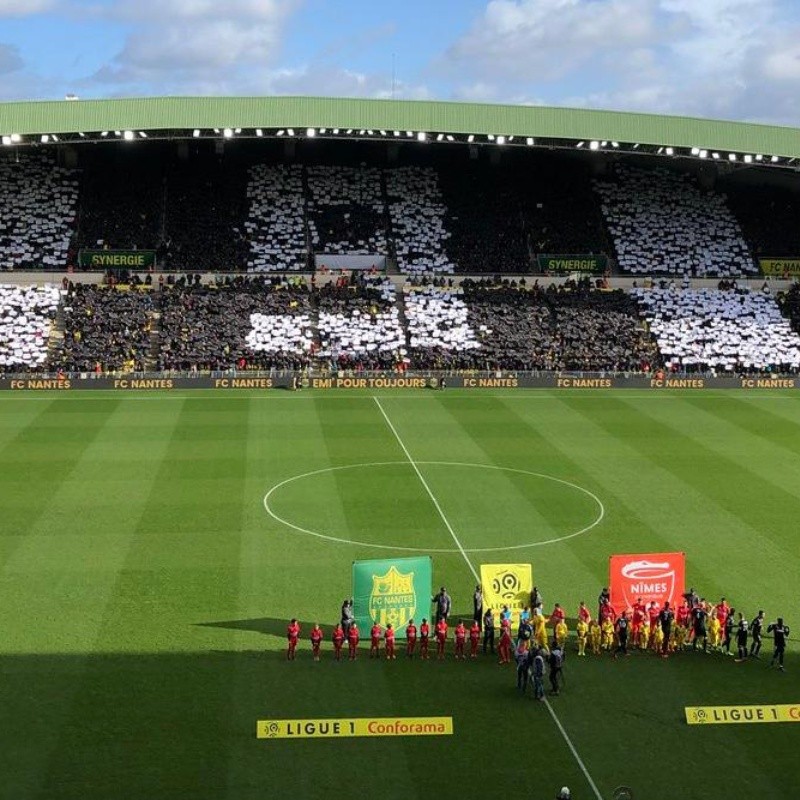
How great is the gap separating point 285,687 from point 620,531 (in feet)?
45.4

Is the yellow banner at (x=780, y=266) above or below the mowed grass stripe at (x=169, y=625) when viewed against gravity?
above

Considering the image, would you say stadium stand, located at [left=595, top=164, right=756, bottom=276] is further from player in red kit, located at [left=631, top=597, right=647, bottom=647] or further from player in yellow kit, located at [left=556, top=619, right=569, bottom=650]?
player in yellow kit, located at [left=556, top=619, right=569, bottom=650]

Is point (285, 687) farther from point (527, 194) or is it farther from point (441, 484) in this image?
point (527, 194)

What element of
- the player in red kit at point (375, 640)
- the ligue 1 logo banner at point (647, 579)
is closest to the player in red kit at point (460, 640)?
the player in red kit at point (375, 640)

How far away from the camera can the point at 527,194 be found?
259 feet

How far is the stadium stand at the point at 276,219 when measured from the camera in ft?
237

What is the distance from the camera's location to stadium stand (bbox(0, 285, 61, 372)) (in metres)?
60.0

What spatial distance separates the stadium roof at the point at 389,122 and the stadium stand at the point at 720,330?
9238 millimetres

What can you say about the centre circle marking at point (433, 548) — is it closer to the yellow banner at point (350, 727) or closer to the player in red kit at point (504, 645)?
the player in red kit at point (504, 645)

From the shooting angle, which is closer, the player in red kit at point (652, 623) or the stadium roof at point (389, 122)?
the player in red kit at point (652, 623)

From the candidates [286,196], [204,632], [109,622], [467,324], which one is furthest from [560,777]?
[286,196]

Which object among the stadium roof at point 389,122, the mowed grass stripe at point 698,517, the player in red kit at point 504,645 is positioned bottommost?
the player in red kit at point 504,645

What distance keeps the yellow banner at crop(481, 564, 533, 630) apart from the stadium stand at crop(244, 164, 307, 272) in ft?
164

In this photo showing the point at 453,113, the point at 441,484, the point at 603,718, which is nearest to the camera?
the point at 603,718
